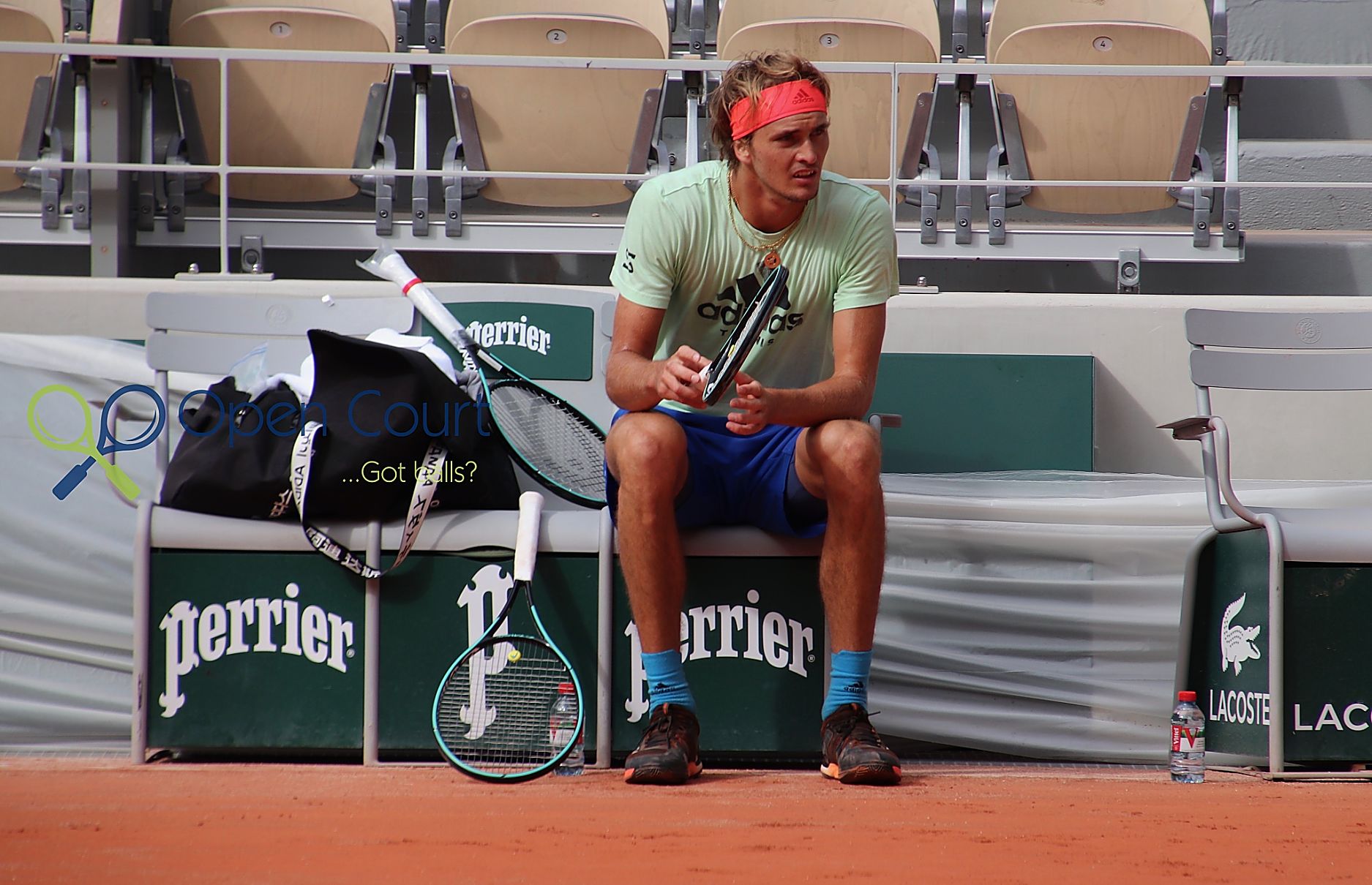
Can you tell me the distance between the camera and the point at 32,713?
292 centimetres

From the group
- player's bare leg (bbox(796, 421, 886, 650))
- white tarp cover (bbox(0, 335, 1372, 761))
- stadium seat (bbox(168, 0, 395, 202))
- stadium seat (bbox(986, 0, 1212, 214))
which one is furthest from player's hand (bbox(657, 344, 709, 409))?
stadium seat (bbox(168, 0, 395, 202))

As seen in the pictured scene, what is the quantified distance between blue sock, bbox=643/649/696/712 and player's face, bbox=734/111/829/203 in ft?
2.87

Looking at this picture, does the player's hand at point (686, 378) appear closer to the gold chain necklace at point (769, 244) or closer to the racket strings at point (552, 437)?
the gold chain necklace at point (769, 244)

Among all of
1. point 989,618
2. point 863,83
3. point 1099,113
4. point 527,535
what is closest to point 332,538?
point 527,535

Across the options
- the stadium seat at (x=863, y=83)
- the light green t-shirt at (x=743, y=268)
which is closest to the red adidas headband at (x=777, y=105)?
the light green t-shirt at (x=743, y=268)

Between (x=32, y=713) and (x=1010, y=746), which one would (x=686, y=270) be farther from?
(x=32, y=713)

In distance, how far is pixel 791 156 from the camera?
2.42 m

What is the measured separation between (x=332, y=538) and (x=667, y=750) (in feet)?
2.66

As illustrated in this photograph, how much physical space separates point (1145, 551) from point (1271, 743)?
20.5 inches

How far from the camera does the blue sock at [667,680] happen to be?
232cm

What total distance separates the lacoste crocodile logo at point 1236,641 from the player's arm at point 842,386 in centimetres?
86

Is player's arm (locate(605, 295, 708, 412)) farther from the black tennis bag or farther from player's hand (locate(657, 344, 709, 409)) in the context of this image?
the black tennis bag

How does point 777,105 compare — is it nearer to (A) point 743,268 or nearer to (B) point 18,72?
(A) point 743,268

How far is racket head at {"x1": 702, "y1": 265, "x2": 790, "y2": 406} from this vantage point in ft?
6.81
